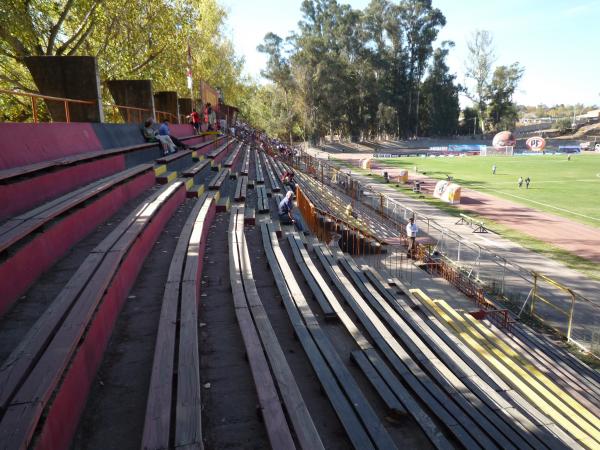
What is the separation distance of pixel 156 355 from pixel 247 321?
1249 mm

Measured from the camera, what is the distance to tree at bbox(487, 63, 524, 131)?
9475 centimetres

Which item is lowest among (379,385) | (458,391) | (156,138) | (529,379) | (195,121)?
(529,379)

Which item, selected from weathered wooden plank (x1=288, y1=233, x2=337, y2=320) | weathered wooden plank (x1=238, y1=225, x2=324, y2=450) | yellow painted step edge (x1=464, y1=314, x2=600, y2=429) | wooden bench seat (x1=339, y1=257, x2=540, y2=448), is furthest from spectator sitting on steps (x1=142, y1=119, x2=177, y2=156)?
yellow painted step edge (x1=464, y1=314, x2=600, y2=429)

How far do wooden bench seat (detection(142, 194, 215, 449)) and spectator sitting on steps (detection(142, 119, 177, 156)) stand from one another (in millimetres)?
8907

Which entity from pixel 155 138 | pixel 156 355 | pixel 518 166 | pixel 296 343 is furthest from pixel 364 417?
pixel 518 166

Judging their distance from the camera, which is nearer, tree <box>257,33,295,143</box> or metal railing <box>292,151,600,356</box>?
metal railing <box>292,151,600,356</box>

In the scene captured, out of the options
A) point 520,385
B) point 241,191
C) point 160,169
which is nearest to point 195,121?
point 241,191

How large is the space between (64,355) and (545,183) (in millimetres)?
43527

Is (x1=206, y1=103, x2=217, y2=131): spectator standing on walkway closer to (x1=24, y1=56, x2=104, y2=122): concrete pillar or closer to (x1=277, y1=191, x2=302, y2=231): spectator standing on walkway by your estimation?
(x1=24, y1=56, x2=104, y2=122): concrete pillar

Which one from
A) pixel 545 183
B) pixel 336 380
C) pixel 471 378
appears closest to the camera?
pixel 336 380

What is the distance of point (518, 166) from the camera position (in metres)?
52.9

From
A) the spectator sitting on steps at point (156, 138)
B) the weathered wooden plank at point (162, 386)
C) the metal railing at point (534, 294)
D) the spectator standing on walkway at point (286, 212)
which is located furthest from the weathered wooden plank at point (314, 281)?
the spectator sitting on steps at point (156, 138)

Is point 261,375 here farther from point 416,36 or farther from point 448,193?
point 416,36

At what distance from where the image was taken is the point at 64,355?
2871 millimetres
